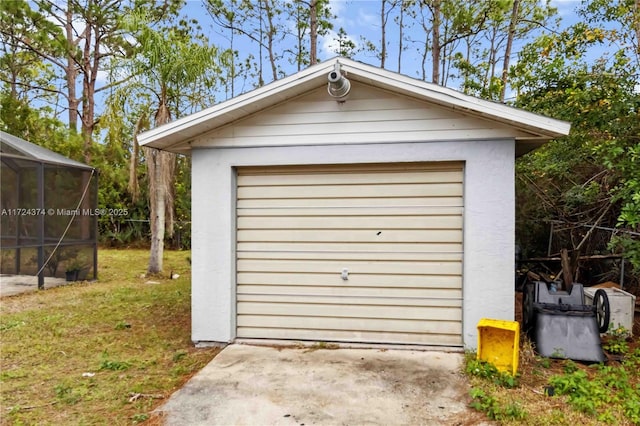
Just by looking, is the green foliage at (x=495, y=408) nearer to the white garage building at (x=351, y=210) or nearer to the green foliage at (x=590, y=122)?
the white garage building at (x=351, y=210)

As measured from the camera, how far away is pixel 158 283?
348 inches

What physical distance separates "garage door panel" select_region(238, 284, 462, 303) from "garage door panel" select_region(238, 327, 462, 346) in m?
0.37

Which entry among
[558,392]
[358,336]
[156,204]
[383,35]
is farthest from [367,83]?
[383,35]

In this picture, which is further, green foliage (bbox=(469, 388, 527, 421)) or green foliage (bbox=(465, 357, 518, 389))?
green foliage (bbox=(465, 357, 518, 389))

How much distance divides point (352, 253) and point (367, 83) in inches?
73.5

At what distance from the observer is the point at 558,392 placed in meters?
3.20

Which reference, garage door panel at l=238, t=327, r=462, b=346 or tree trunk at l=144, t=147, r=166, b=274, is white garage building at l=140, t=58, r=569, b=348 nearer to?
garage door panel at l=238, t=327, r=462, b=346

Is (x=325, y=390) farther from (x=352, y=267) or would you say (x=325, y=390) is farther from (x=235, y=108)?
(x=235, y=108)

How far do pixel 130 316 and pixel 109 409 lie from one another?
3140mm

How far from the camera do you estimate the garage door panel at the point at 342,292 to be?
14.0ft

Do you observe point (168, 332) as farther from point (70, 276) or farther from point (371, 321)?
point (70, 276)

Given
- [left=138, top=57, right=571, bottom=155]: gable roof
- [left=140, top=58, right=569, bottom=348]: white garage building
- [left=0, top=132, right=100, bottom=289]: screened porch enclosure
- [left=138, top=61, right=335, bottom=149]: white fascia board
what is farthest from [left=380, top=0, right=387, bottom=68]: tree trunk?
[left=138, top=61, right=335, bottom=149]: white fascia board

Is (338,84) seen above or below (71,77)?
below

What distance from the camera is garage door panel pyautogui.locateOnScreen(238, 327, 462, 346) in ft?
14.0
